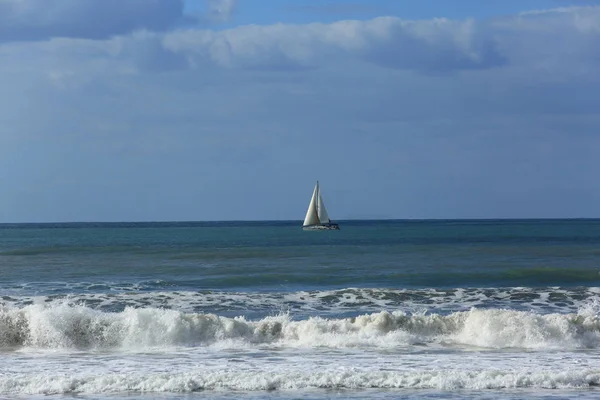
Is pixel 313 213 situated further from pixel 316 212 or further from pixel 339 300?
pixel 339 300

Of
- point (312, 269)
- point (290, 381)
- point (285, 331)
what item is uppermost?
point (312, 269)

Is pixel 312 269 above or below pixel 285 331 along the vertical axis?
above

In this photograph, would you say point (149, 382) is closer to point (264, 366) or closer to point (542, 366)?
point (264, 366)

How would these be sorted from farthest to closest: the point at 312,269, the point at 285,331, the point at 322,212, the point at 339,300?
the point at 322,212 < the point at 312,269 < the point at 339,300 < the point at 285,331

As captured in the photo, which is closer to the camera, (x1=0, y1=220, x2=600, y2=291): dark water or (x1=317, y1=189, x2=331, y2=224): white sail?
(x1=0, y1=220, x2=600, y2=291): dark water

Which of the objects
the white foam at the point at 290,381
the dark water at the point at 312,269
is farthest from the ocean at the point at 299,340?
the dark water at the point at 312,269

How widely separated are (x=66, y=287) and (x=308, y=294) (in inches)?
372

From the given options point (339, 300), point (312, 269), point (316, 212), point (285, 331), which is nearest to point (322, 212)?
point (316, 212)

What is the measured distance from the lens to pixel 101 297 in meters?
26.3

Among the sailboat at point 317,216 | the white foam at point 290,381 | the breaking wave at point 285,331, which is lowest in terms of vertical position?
the white foam at point 290,381

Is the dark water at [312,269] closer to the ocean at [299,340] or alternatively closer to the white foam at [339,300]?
the ocean at [299,340]

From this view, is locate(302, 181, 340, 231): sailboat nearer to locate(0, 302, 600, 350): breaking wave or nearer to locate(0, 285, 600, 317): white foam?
locate(0, 285, 600, 317): white foam

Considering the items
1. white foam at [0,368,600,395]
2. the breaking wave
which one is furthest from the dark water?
white foam at [0,368,600,395]

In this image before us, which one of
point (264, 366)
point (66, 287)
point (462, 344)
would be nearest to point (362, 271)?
point (66, 287)
